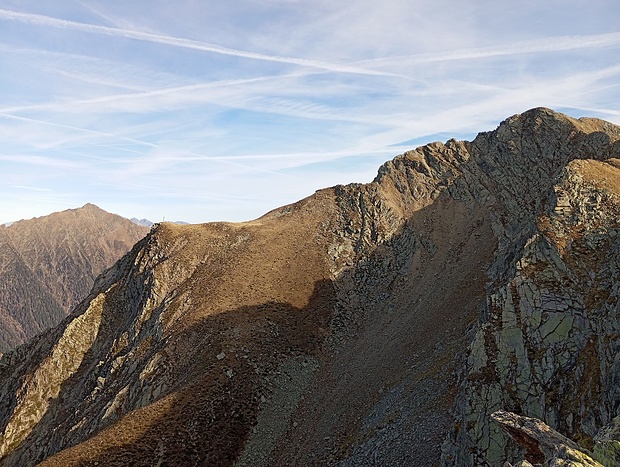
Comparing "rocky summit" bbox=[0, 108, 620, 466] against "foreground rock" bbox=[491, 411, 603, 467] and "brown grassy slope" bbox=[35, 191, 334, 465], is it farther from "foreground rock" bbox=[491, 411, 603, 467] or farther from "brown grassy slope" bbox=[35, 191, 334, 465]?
"brown grassy slope" bbox=[35, 191, 334, 465]

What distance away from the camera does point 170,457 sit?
Result: 115 ft

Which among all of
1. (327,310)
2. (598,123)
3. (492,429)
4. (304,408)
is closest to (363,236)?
(327,310)

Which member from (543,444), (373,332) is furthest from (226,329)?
(543,444)

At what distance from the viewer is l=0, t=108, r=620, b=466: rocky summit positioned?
23.4 m

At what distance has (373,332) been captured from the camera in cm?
5247

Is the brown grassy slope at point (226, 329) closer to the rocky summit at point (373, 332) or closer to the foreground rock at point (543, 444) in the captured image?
the rocky summit at point (373, 332)

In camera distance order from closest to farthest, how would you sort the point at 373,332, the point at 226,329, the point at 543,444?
the point at 543,444 → the point at 226,329 → the point at 373,332

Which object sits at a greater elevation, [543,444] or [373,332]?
[543,444]

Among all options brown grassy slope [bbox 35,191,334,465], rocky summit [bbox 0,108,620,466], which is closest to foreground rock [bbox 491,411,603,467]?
rocky summit [bbox 0,108,620,466]

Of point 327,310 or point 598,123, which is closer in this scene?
point 327,310

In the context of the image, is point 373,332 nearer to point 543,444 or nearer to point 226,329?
point 226,329

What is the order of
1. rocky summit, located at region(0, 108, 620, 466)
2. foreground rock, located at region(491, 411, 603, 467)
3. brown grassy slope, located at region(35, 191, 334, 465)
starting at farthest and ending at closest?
brown grassy slope, located at region(35, 191, 334, 465) → rocky summit, located at region(0, 108, 620, 466) → foreground rock, located at region(491, 411, 603, 467)

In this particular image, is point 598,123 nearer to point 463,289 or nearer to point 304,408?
point 463,289

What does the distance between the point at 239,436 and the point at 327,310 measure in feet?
73.8
